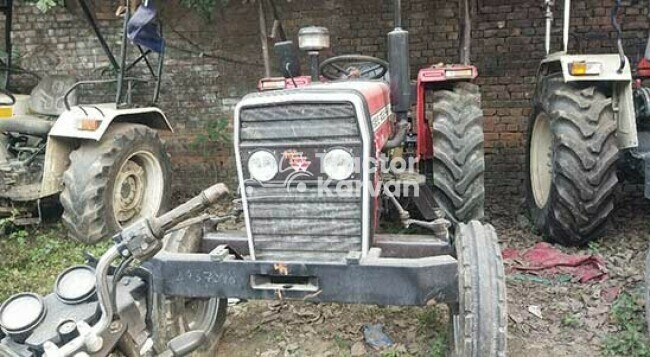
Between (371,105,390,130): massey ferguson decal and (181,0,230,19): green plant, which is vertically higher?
(181,0,230,19): green plant

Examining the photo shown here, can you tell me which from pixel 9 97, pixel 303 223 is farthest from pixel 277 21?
pixel 303 223

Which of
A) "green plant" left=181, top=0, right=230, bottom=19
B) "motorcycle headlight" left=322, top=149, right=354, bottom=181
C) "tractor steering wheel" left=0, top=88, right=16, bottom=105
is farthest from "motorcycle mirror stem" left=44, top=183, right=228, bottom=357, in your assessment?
"green plant" left=181, top=0, right=230, bottom=19

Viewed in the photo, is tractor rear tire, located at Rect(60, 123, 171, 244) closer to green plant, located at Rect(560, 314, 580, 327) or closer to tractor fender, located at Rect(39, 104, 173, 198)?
tractor fender, located at Rect(39, 104, 173, 198)

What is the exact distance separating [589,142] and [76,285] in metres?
3.13

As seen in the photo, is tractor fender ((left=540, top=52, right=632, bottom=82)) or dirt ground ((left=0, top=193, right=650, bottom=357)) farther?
tractor fender ((left=540, top=52, right=632, bottom=82))

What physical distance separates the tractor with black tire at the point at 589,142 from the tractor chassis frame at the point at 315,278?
1769mm

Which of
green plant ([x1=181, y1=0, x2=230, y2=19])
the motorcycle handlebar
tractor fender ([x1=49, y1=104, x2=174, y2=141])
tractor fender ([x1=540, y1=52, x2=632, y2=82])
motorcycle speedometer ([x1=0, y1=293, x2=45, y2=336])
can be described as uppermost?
green plant ([x1=181, y1=0, x2=230, y2=19])

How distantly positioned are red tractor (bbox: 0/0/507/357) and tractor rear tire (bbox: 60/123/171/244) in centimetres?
166

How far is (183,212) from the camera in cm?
234

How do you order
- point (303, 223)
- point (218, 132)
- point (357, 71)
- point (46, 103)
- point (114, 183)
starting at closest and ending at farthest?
point (303, 223) → point (357, 71) → point (114, 183) → point (46, 103) → point (218, 132)

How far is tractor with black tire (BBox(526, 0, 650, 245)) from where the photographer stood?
3.83m

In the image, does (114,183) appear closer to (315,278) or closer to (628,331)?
(315,278)

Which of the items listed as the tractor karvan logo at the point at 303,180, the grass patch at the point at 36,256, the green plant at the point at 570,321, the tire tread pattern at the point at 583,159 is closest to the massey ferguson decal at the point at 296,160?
the tractor karvan logo at the point at 303,180

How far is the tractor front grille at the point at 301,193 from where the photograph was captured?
8.18 ft
